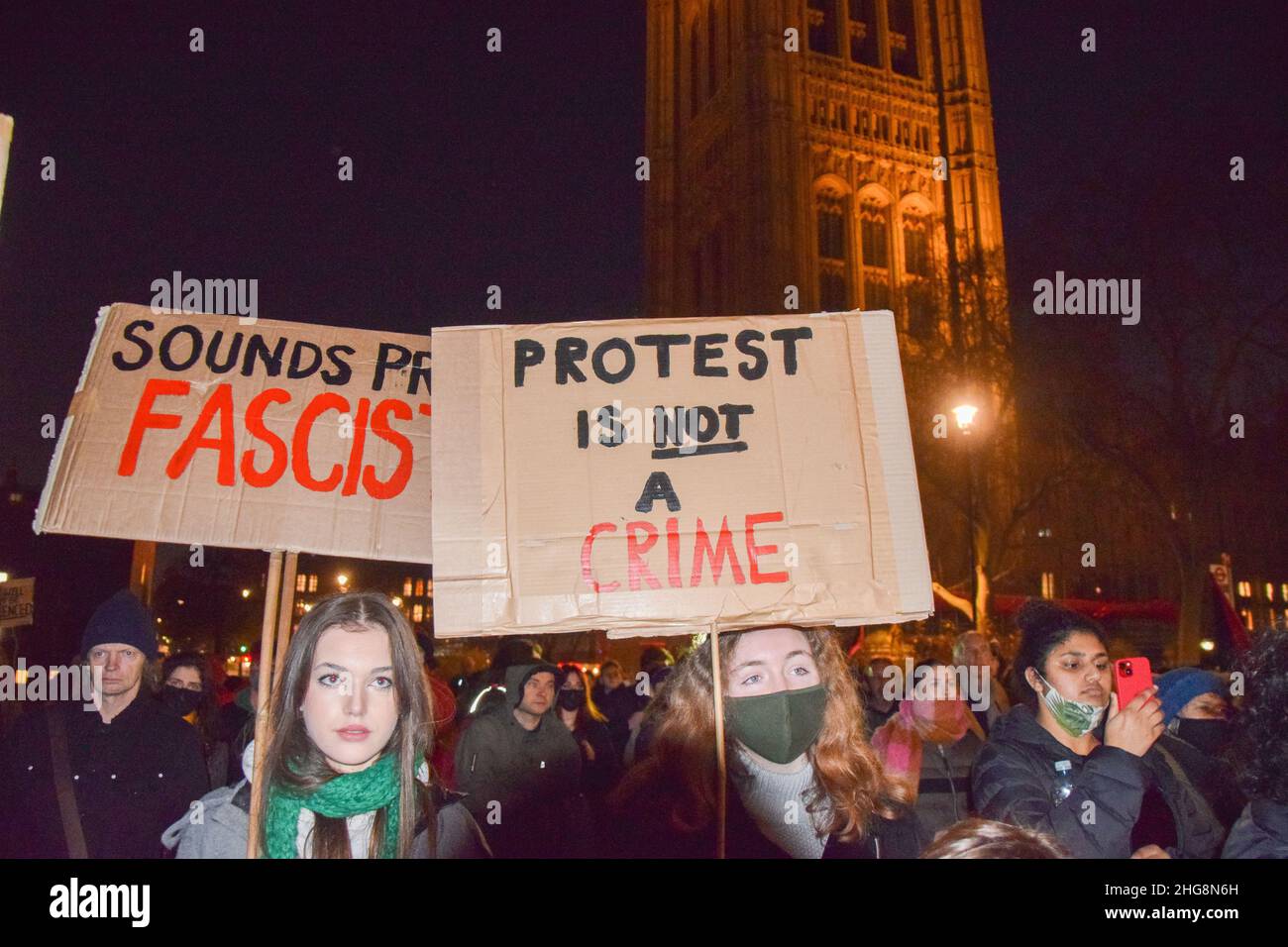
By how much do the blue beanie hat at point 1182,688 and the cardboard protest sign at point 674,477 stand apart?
5.66ft

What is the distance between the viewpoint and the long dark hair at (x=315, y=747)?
9.14ft

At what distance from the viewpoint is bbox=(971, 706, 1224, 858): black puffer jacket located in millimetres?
2885

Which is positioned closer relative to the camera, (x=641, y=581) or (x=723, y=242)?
(x=641, y=581)

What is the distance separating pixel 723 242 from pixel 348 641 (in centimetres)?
4987

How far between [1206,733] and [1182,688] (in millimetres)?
193

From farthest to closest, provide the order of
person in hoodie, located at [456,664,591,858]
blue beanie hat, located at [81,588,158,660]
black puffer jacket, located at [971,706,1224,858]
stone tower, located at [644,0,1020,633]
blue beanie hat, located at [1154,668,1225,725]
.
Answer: stone tower, located at [644,0,1020,633] < person in hoodie, located at [456,664,591,858] < blue beanie hat, located at [1154,668,1225,725] < blue beanie hat, located at [81,588,158,660] < black puffer jacket, located at [971,706,1224,858]

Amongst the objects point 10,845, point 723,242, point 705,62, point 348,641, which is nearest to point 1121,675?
point 348,641

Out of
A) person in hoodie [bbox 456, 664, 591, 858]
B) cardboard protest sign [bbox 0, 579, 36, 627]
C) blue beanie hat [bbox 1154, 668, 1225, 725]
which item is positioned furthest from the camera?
cardboard protest sign [bbox 0, 579, 36, 627]

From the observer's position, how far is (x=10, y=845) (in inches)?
120

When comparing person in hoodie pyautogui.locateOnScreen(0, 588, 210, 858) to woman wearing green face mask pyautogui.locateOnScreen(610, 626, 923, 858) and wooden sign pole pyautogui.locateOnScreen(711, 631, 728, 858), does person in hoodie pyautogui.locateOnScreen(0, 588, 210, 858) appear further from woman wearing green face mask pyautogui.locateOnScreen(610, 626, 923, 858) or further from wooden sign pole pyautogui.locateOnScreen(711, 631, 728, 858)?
wooden sign pole pyautogui.locateOnScreen(711, 631, 728, 858)

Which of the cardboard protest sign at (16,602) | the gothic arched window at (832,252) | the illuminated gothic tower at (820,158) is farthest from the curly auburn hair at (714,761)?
the gothic arched window at (832,252)

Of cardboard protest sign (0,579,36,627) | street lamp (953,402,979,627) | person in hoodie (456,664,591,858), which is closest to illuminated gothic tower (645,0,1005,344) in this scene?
street lamp (953,402,979,627)

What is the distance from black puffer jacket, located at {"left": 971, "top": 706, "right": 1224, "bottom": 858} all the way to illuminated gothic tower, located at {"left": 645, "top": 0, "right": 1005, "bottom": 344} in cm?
4040
